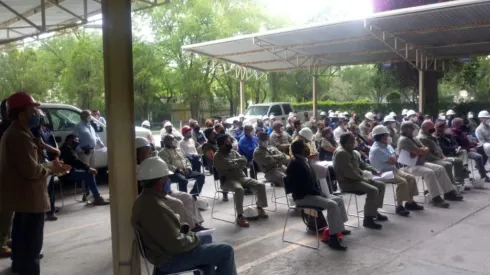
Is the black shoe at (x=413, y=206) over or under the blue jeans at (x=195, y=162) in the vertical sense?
under

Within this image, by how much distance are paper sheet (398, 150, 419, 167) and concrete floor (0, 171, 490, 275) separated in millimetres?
820

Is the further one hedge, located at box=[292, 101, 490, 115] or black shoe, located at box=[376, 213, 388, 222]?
hedge, located at box=[292, 101, 490, 115]

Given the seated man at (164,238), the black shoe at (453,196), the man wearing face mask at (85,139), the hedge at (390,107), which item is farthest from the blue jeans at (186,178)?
the hedge at (390,107)

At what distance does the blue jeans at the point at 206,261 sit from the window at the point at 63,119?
6639 mm

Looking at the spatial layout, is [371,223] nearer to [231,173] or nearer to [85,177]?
[231,173]

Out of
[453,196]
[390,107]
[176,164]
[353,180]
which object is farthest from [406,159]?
[390,107]

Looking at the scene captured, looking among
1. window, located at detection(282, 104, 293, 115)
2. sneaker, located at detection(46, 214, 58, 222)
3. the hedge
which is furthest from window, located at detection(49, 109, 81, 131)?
the hedge

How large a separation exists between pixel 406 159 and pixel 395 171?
55cm

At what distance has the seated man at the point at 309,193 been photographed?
553 cm

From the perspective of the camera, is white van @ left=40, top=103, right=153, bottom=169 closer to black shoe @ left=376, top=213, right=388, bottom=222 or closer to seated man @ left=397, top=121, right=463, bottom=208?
black shoe @ left=376, top=213, right=388, bottom=222

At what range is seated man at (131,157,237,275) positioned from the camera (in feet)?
11.4

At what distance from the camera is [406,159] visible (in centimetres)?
767

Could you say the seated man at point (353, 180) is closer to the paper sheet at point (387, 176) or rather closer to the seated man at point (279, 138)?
the paper sheet at point (387, 176)

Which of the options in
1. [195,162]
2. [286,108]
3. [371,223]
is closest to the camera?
[371,223]
